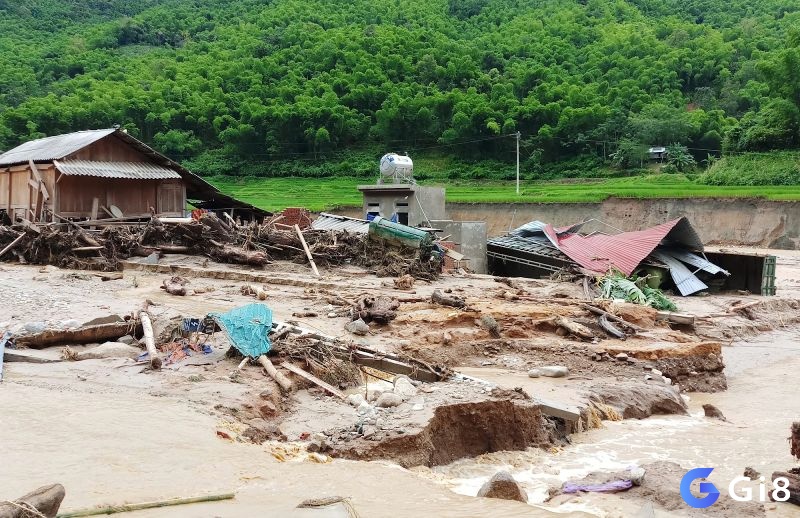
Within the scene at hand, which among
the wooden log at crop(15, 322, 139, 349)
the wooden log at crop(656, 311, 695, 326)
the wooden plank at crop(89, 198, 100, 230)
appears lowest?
the wooden log at crop(656, 311, 695, 326)

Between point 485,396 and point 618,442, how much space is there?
1819mm

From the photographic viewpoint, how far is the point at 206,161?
60.2m

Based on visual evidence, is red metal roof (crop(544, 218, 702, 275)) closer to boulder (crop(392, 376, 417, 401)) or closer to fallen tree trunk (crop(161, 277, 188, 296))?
fallen tree trunk (crop(161, 277, 188, 296))

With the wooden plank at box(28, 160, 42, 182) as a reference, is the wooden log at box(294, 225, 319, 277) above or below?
below

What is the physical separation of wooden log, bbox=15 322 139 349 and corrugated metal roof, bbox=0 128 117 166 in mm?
14082

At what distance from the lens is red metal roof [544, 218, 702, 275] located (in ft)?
69.9

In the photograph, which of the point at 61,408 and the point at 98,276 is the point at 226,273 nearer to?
the point at 98,276

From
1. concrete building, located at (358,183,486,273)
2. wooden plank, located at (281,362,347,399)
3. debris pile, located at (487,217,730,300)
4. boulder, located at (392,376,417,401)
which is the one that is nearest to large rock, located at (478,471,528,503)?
A: boulder, located at (392,376,417,401)

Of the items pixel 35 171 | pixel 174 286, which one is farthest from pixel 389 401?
pixel 35 171

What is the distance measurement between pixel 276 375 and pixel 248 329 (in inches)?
41.7

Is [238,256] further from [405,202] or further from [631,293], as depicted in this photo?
[631,293]

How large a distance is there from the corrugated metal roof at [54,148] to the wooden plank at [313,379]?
1652cm

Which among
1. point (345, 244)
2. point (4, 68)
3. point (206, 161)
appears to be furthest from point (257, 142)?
point (345, 244)

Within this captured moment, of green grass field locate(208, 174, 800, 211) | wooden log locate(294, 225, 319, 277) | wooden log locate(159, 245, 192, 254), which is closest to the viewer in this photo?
wooden log locate(294, 225, 319, 277)
